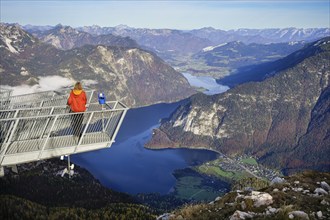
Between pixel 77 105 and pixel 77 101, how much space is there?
20 cm

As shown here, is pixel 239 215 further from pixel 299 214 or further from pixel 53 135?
pixel 53 135

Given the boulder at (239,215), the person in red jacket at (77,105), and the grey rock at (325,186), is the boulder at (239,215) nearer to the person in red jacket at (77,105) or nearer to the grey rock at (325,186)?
the grey rock at (325,186)

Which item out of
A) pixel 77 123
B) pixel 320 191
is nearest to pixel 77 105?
pixel 77 123

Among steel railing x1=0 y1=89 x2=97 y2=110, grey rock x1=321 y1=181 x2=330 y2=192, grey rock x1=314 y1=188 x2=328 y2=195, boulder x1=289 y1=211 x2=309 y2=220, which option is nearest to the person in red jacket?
steel railing x1=0 y1=89 x2=97 y2=110

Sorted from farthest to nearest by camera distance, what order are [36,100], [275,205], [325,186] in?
1. [36,100]
2. [325,186]
3. [275,205]

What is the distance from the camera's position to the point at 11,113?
66.9 ft

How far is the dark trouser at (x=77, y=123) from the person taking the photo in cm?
1924

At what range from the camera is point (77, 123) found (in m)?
19.5

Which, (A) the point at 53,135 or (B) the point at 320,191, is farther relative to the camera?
(A) the point at 53,135

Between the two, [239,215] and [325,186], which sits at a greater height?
[239,215]

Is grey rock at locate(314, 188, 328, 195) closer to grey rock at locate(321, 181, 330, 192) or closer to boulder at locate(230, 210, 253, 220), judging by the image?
grey rock at locate(321, 181, 330, 192)

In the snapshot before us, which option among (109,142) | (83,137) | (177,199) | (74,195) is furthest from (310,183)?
(177,199)

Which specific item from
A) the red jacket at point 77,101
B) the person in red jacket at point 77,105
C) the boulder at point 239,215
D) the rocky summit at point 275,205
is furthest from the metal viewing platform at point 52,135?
the boulder at point 239,215

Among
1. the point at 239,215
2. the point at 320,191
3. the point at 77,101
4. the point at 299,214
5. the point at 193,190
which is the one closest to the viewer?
the point at 299,214
